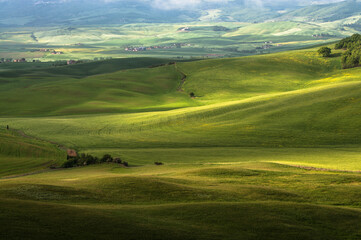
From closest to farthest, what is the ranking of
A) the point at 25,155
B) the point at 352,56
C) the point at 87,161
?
the point at 87,161 < the point at 25,155 < the point at 352,56

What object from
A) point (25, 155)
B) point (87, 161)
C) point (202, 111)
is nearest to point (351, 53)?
point (202, 111)

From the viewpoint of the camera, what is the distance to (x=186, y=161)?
45469 millimetres

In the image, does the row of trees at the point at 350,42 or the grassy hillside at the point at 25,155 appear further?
the row of trees at the point at 350,42

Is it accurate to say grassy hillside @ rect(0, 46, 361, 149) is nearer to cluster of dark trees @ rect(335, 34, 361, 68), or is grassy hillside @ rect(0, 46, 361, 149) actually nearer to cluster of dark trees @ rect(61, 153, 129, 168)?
cluster of dark trees @ rect(335, 34, 361, 68)

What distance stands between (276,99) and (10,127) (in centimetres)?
5359

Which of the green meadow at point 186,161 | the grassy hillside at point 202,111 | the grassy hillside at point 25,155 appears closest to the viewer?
the green meadow at point 186,161

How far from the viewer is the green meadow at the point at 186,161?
19688mm

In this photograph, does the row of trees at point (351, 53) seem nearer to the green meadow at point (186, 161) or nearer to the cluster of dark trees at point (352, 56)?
the cluster of dark trees at point (352, 56)

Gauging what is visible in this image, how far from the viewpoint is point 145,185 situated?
2738cm

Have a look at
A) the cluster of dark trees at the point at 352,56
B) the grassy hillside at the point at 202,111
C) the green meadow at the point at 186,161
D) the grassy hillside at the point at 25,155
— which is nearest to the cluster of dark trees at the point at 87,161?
the green meadow at the point at 186,161

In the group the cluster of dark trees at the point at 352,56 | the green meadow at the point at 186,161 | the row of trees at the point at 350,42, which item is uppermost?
the row of trees at the point at 350,42

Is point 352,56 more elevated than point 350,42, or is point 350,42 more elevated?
point 350,42

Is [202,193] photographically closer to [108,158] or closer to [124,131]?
[108,158]

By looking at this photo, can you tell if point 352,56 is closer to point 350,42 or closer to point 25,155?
point 350,42
